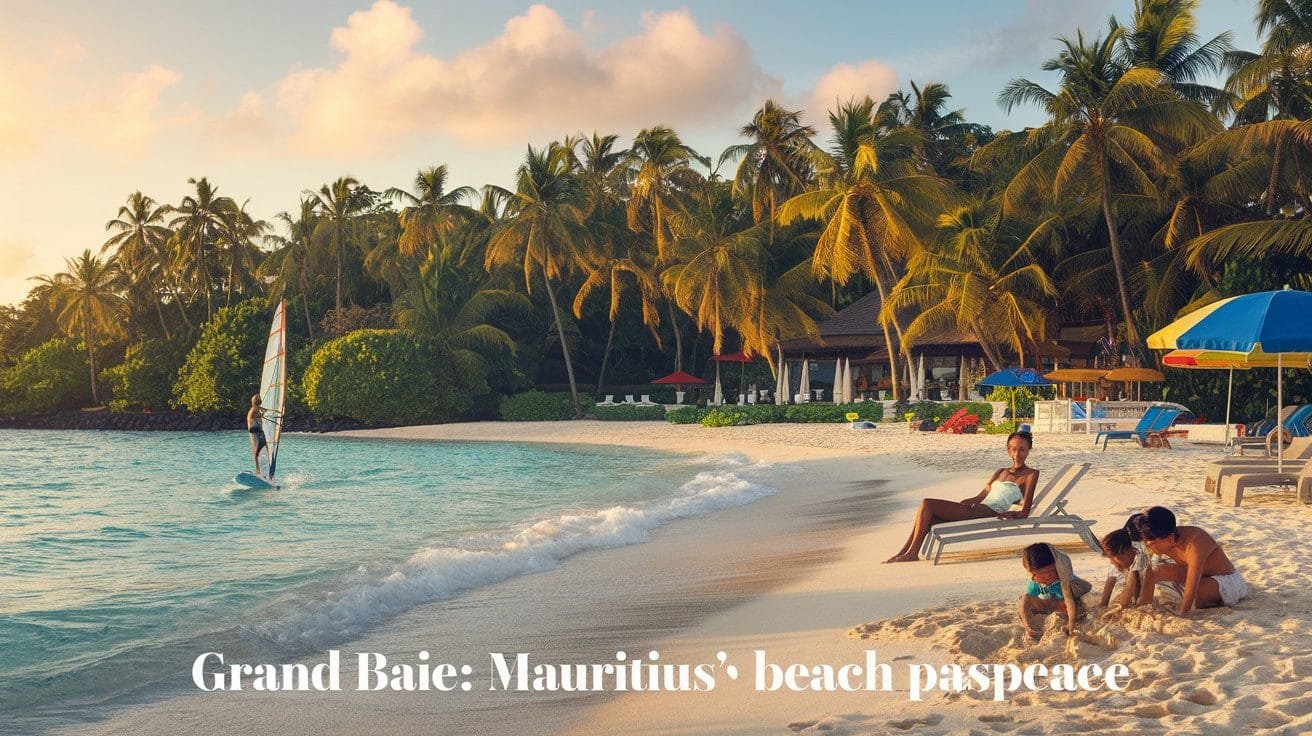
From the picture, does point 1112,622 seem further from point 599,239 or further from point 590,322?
point 590,322

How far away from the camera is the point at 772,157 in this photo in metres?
39.3

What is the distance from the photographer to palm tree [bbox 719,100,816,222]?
127ft

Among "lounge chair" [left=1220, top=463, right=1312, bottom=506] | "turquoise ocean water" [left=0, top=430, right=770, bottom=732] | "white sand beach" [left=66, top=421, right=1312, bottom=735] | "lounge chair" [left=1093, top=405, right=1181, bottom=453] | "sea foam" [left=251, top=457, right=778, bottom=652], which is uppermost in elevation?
"lounge chair" [left=1093, top=405, right=1181, bottom=453]

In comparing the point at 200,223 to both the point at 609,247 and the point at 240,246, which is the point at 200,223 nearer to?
the point at 240,246

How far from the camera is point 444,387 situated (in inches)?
1634

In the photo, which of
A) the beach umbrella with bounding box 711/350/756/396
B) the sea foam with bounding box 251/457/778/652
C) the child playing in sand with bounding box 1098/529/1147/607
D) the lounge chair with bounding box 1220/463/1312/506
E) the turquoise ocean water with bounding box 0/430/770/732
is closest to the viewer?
the child playing in sand with bounding box 1098/529/1147/607

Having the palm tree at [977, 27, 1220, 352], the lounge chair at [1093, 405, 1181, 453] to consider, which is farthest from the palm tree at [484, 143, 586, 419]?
the lounge chair at [1093, 405, 1181, 453]

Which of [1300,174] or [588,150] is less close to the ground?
[588,150]

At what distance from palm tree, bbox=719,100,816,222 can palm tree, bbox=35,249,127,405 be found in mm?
36993

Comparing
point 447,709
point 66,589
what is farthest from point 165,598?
point 447,709

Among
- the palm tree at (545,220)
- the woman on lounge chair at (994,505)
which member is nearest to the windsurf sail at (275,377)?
the woman on lounge chair at (994,505)

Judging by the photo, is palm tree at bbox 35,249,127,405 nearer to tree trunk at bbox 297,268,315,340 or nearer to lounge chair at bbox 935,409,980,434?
tree trunk at bbox 297,268,315,340

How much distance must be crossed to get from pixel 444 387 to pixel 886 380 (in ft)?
57.7

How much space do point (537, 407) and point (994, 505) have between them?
34.1m
